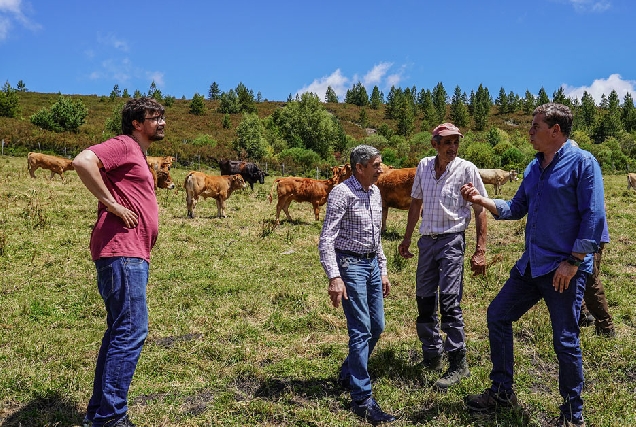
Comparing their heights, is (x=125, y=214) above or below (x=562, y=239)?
above

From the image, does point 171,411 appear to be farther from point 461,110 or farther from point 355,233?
point 461,110

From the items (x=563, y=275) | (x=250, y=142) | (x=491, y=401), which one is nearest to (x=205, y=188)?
(x=491, y=401)

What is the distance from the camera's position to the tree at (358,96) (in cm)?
13262

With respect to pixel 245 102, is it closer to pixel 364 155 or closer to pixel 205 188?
pixel 205 188

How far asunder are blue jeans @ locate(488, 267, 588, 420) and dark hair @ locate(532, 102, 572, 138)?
44.4 inches

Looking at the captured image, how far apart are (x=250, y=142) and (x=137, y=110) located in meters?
47.2

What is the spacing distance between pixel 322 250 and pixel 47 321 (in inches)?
170

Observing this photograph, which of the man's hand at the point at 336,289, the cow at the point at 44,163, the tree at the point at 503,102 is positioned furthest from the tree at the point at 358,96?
the man's hand at the point at 336,289

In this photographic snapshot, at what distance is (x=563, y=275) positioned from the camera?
11.1 ft

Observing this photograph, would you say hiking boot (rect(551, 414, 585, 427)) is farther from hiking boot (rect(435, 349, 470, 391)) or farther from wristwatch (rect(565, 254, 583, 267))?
wristwatch (rect(565, 254, 583, 267))

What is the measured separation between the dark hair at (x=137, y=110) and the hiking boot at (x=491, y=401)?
139 inches

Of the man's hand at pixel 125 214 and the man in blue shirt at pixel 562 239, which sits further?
the man in blue shirt at pixel 562 239

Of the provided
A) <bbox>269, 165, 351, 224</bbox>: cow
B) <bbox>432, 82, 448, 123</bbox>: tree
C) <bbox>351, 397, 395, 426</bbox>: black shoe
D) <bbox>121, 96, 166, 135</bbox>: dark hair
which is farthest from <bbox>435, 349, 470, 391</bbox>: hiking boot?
<bbox>432, 82, 448, 123</bbox>: tree

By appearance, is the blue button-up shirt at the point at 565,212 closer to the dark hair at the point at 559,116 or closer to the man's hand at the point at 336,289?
the dark hair at the point at 559,116
